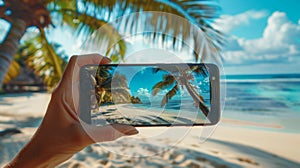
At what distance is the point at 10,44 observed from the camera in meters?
2.46

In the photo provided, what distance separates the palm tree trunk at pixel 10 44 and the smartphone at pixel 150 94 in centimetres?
→ 205

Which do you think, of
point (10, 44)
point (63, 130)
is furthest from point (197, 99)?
point (10, 44)

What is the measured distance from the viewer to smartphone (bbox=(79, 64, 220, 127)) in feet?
2.17

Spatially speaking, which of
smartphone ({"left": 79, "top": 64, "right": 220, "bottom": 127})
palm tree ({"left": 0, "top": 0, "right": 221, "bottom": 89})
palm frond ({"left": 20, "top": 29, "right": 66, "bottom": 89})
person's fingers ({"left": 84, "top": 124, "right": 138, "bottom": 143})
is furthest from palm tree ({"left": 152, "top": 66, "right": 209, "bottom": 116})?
palm frond ({"left": 20, "top": 29, "right": 66, "bottom": 89})

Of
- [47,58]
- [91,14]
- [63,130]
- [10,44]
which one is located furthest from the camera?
[47,58]

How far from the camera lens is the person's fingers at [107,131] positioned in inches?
25.7

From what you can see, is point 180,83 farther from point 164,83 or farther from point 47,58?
point 47,58

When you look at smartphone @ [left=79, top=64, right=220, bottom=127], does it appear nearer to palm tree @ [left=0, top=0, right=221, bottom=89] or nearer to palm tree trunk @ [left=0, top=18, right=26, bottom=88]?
palm tree @ [left=0, top=0, right=221, bottom=89]

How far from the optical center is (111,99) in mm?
667

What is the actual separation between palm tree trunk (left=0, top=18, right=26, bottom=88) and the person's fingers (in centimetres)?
207

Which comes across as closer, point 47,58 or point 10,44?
point 10,44

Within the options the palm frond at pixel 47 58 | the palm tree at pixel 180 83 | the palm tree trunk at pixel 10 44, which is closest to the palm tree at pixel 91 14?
the palm tree trunk at pixel 10 44

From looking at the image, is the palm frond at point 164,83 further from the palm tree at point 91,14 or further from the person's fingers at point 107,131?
the palm tree at point 91,14

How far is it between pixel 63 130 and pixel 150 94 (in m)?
0.24
